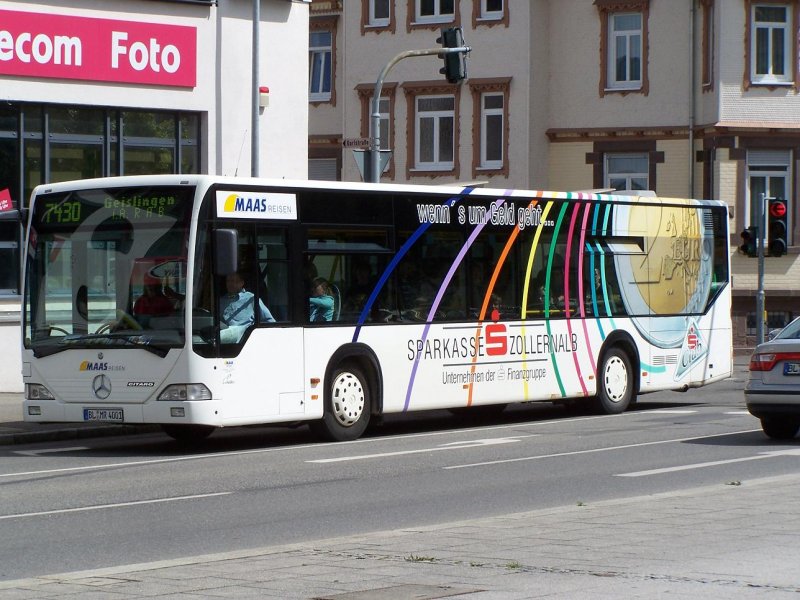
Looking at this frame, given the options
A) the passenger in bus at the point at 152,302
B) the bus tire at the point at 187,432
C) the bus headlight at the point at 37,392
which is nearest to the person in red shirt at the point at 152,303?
the passenger in bus at the point at 152,302

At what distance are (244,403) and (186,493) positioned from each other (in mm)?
3424

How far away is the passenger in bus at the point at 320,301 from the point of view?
56.4 ft

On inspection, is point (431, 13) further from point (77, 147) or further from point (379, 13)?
point (77, 147)

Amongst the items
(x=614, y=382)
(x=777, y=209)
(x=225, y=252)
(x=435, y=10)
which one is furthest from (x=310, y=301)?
(x=435, y=10)

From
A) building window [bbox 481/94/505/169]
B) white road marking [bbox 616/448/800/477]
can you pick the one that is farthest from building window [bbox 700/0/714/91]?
white road marking [bbox 616/448/800/477]

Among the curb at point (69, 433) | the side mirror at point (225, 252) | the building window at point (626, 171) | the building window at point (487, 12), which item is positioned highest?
the building window at point (487, 12)

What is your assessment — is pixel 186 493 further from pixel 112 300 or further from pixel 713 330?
pixel 713 330

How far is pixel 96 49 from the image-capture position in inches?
974

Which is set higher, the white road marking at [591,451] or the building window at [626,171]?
the building window at [626,171]

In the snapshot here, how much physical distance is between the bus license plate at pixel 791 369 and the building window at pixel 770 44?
78.9ft

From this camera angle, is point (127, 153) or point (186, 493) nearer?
point (186, 493)

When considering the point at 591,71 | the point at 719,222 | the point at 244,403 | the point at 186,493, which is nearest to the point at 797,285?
the point at 591,71

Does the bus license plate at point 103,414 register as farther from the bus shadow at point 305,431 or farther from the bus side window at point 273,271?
the bus side window at point 273,271

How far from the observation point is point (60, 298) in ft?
55.3
